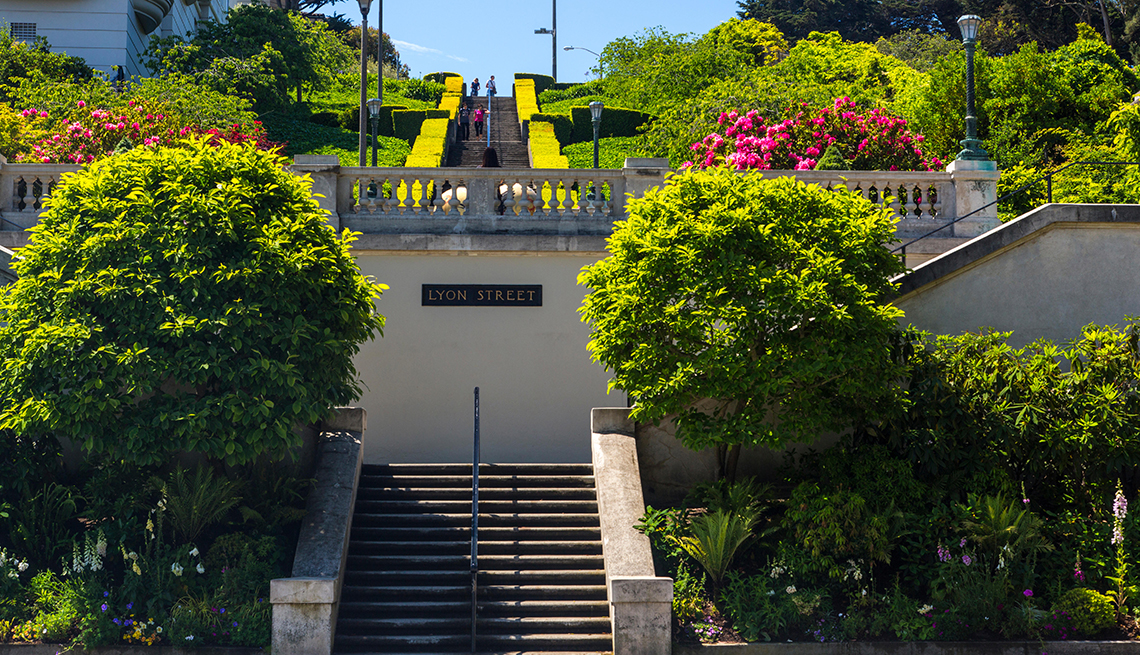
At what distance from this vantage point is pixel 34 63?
1287 inches

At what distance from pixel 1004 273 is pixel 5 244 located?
14205 millimetres

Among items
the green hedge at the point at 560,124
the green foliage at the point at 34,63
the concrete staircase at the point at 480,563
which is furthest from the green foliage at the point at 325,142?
the concrete staircase at the point at 480,563

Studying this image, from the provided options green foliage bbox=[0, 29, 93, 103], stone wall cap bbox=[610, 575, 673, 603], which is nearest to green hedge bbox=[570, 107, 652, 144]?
green foliage bbox=[0, 29, 93, 103]

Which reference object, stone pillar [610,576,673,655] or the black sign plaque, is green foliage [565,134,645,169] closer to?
the black sign plaque

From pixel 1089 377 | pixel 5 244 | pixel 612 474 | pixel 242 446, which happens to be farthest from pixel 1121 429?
pixel 5 244

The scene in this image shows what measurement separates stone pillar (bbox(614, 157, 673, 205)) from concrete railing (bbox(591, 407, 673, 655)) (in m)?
3.80

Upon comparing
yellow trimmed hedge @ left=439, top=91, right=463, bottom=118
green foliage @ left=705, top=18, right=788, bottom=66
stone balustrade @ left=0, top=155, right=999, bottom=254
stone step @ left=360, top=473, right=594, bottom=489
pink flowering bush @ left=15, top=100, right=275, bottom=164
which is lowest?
stone step @ left=360, top=473, right=594, bottom=489

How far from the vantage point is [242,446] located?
36.0 feet

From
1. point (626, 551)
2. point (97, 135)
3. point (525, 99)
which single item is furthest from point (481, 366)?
point (525, 99)

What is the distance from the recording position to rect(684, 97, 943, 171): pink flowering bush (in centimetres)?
1866

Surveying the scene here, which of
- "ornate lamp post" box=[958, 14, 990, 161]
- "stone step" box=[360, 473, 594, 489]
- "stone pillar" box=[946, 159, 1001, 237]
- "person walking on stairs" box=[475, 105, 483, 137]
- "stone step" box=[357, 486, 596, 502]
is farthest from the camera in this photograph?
"person walking on stairs" box=[475, 105, 483, 137]

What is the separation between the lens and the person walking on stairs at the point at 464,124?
4566cm

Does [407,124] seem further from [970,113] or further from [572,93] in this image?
[970,113]

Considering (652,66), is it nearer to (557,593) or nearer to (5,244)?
(5,244)
